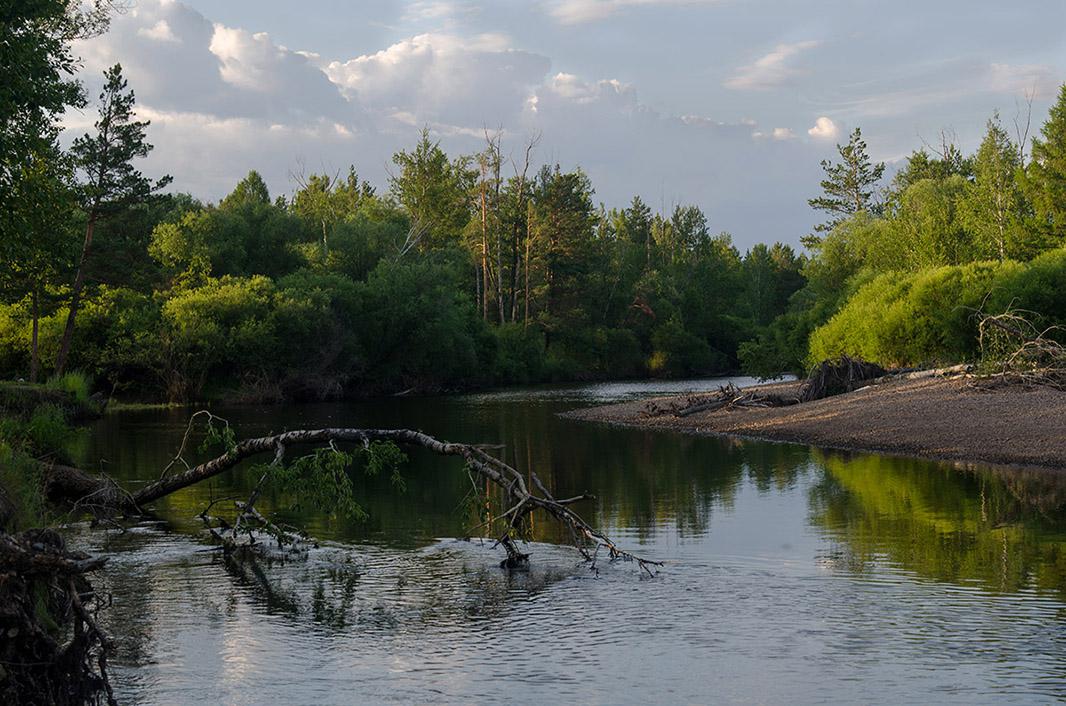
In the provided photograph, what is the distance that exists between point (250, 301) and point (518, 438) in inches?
1302

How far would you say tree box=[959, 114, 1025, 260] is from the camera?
7050 cm

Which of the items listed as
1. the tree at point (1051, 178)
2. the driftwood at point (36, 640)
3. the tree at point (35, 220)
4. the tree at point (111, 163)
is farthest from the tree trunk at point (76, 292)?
the tree at point (1051, 178)

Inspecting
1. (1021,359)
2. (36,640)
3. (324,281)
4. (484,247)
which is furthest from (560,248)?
(36,640)

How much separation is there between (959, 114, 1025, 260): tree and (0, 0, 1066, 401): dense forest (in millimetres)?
197

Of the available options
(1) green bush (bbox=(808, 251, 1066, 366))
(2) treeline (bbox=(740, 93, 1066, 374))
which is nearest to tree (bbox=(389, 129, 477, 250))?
(2) treeline (bbox=(740, 93, 1066, 374))

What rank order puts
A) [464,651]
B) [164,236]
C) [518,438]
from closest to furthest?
[464,651] < [518,438] < [164,236]

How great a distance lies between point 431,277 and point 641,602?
68241 millimetres

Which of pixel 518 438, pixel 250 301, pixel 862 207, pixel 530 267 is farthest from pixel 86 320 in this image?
pixel 862 207

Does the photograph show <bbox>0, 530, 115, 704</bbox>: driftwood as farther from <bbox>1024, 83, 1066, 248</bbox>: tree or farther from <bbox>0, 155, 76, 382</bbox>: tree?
<bbox>1024, 83, 1066, 248</bbox>: tree

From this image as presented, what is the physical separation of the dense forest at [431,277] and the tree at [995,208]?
0.65 ft

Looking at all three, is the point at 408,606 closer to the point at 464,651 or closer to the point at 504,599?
the point at 504,599

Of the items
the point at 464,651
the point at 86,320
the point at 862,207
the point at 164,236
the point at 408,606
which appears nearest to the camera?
the point at 464,651

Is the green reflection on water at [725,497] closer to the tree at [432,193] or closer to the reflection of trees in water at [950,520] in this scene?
the reflection of trees in water at [950,520]

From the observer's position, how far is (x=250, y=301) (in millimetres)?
69562
